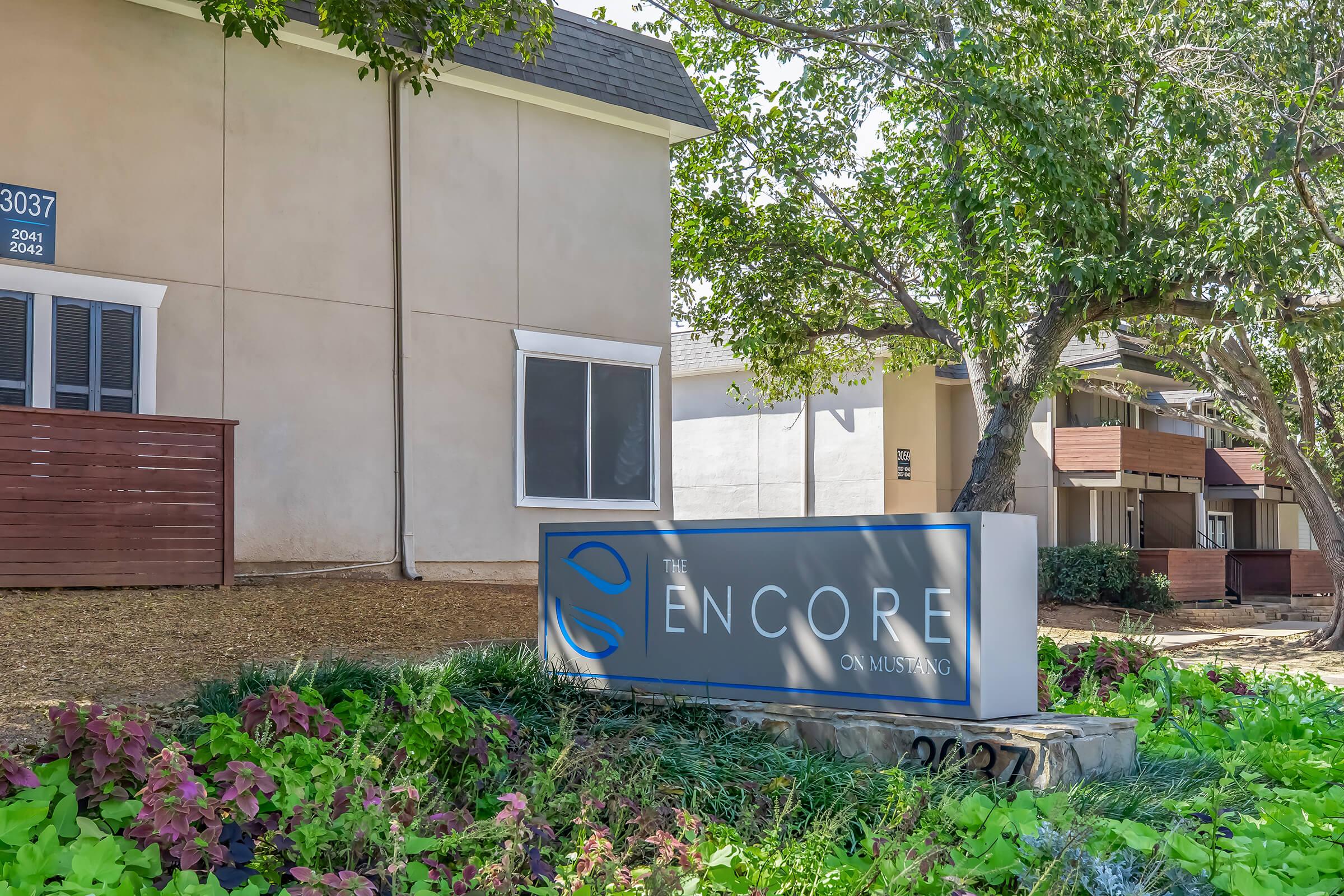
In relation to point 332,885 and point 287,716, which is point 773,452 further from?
point 332,885

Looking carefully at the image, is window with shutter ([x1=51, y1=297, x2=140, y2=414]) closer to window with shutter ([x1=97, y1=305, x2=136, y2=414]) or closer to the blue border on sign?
window with shutter ([x1=97, y1=305, x2=136, y2=414])

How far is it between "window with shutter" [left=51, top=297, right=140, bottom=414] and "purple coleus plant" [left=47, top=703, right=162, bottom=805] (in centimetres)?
718

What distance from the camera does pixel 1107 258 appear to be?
10.7 meters

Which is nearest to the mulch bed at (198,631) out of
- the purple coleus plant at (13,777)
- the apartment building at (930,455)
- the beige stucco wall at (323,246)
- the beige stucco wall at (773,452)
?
the beige stucco wall at (323,246)

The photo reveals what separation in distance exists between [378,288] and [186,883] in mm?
9386

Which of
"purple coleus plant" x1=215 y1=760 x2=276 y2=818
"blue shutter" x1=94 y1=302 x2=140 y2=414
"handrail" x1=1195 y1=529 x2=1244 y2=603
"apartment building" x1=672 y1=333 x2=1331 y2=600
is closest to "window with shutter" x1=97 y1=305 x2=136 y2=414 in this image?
"blue shutter" x1=94 y1=302 x2=140 y2=414

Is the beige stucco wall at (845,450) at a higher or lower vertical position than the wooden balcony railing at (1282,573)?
higher

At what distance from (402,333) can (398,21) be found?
3753 millimetres

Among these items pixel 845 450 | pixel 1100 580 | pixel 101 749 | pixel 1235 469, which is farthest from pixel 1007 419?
pixel 1235 469

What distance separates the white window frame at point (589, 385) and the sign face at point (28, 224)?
181 inches

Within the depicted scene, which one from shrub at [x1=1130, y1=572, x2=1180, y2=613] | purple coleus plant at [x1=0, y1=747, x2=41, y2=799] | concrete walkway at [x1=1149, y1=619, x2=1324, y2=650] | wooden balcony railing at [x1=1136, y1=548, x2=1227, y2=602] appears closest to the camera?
purple coleus plant at [x1=0, y1=747, x2=41, y2=799]

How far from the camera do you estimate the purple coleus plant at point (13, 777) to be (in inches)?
142

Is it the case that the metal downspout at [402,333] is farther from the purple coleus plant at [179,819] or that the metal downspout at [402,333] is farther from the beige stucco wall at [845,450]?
the beige stucco wall at [845,450]

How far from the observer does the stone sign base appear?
4910 mm
